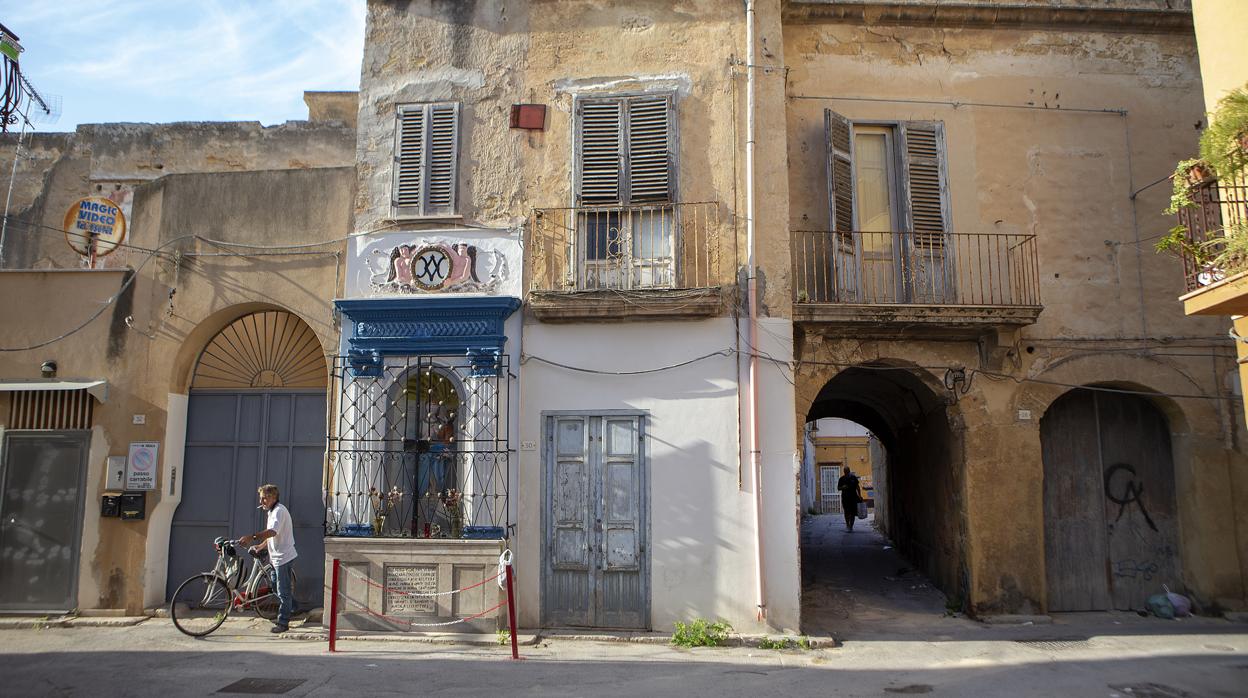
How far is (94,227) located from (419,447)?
533 cm

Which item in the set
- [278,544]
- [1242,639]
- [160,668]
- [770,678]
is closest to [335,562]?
[278,544]

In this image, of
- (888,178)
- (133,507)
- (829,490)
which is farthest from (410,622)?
(829,490)

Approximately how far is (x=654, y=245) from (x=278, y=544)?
18.2ft

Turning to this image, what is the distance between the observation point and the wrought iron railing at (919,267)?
10.7m

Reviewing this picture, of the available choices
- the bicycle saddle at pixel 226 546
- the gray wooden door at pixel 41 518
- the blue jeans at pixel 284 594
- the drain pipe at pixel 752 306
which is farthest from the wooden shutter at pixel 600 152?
the gray wooden door at pixel 41 518

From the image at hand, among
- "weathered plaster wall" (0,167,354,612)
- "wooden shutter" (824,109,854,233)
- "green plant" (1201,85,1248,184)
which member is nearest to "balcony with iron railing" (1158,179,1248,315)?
"green plant" (1201,85,1248,184)

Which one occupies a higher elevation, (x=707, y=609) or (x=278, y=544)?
(x=278, y=544)

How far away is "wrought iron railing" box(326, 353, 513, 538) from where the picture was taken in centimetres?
960

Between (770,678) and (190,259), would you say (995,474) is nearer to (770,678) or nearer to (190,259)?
(770,678)

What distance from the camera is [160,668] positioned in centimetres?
791

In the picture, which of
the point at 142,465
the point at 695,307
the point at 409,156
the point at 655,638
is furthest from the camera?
the point at 409,156

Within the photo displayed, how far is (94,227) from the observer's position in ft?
35.3

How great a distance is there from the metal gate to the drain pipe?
20317mm

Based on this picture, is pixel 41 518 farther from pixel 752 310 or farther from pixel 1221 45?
pixel 1221 45
